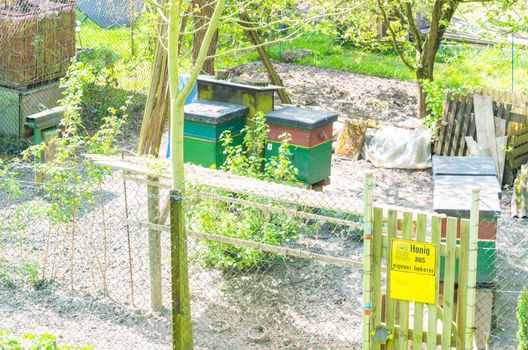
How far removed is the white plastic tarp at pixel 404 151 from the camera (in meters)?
12.6

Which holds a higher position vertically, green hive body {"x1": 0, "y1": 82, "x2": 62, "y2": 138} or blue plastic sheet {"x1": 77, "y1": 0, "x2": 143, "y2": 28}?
blue plastic sheet {"x1": 77, "y1": 0, "x2": 143, "y2": 28}

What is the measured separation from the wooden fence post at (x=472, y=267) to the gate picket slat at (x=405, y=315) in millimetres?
439

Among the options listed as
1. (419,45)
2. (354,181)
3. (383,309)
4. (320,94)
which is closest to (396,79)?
(320,94)

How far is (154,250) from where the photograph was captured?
8.07 m

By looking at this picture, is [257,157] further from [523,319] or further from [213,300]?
[523,319]

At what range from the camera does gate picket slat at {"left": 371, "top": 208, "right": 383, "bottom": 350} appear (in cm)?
640

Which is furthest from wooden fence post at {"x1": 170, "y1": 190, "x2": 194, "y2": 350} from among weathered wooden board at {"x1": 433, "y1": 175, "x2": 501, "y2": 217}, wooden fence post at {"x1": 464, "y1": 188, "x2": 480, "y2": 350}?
weathered wooden board at {"x1": 433, "y1": 175, "x2": 501, "y2": 217}

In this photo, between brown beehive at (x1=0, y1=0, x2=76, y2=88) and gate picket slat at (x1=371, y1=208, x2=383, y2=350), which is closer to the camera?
gate picket slat at (x1=371, y1=208, x2=383, y2=350)

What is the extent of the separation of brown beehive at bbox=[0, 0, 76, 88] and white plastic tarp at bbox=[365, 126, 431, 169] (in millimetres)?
5350

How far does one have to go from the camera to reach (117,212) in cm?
1075

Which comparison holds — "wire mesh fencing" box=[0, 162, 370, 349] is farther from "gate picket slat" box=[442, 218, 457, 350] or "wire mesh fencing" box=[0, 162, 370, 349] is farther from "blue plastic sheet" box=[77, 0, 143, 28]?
"blue plastic sheet" box=[77, 0, 143, 28]

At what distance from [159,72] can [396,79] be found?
875cm

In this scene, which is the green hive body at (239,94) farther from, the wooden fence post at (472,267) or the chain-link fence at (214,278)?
the wooden fence post at (472,267)

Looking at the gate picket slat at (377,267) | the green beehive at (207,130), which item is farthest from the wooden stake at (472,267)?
the green beehive at (207,130)
